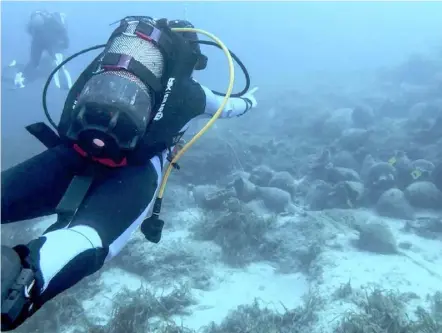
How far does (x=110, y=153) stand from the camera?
2.95 m

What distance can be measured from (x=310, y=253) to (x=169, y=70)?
5094 mm

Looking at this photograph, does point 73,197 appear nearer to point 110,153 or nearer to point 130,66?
point 110,153

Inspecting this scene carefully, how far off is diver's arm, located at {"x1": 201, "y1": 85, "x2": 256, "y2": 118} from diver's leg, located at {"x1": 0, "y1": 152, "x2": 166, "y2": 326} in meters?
0.85

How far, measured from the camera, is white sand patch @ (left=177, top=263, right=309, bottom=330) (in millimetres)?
6090

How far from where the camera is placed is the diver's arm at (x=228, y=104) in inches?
157

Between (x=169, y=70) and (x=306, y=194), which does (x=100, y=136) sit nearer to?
(x=169, y=70)

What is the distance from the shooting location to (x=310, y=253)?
24.0 feet

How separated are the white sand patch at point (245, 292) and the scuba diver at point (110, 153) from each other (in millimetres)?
3206

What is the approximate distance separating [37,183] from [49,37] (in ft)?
47.4

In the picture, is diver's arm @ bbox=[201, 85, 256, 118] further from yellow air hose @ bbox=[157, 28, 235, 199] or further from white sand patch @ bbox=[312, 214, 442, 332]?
white sand patch @ bbox=[312, 214, 442, 332]

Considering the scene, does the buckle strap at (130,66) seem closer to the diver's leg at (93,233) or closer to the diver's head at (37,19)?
the diver's leg at (93,233)

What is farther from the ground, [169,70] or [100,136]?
[169,70]

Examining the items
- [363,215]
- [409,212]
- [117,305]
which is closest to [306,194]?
[363,215]

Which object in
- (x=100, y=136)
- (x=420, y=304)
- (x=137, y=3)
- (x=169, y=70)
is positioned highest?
(x=169, y=70)
